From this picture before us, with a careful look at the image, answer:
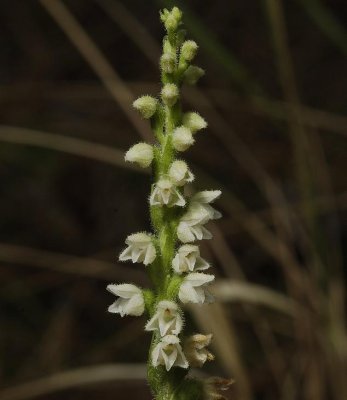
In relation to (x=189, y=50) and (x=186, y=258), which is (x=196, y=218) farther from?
(x=189, y=50)

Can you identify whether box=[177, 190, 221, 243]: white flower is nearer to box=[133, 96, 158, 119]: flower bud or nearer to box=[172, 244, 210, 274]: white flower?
box=[172, 244, 210, 274]: white flower

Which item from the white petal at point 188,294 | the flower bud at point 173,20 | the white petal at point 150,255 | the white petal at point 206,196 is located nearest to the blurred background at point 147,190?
the flower bud at point 173,20

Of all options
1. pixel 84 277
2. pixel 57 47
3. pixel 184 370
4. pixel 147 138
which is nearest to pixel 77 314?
pixel 84 277

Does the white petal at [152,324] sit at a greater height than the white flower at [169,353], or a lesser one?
greater

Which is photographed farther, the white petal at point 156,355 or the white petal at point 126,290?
the white petal at point 126,290

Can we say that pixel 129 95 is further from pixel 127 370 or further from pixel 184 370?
pixel 184 370

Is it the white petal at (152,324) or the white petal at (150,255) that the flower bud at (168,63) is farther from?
the white petal at (152,324)

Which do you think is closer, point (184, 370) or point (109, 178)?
point (184, 370)
